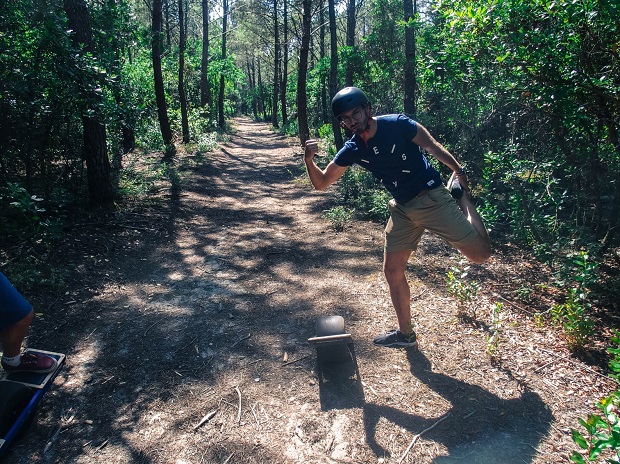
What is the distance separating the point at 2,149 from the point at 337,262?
5.42 m

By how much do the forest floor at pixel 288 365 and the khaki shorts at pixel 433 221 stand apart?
1.10 metres

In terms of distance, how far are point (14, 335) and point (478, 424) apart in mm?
3633

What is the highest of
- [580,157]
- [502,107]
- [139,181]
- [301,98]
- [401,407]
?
[301,98]

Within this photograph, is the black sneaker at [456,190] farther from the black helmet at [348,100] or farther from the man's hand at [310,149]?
the man's hand at [310,149]

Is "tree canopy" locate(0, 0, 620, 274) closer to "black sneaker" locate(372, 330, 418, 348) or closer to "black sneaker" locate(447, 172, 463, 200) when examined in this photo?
"black sneaker" locate(447, 172, 463, 200)

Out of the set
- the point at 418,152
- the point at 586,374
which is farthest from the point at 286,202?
the point at 586,374

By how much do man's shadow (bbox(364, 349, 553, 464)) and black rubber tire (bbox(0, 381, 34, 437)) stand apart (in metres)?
2.56

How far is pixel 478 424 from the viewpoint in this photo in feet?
9.81

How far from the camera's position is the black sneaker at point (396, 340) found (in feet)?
12.9

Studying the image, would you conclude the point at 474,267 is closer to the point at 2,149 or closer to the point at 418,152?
the point at 418,152

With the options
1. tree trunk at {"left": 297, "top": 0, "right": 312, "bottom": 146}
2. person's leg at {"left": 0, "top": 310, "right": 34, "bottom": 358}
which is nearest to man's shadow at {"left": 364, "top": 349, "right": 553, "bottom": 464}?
person's leg at {"left": 0, "top": 310, "right": 34, "bottom": 358}

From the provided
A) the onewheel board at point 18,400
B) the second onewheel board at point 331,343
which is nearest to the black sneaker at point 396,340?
the second onewheel board at point 331,343

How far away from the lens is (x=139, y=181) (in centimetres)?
1018

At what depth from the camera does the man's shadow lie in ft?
8.96
